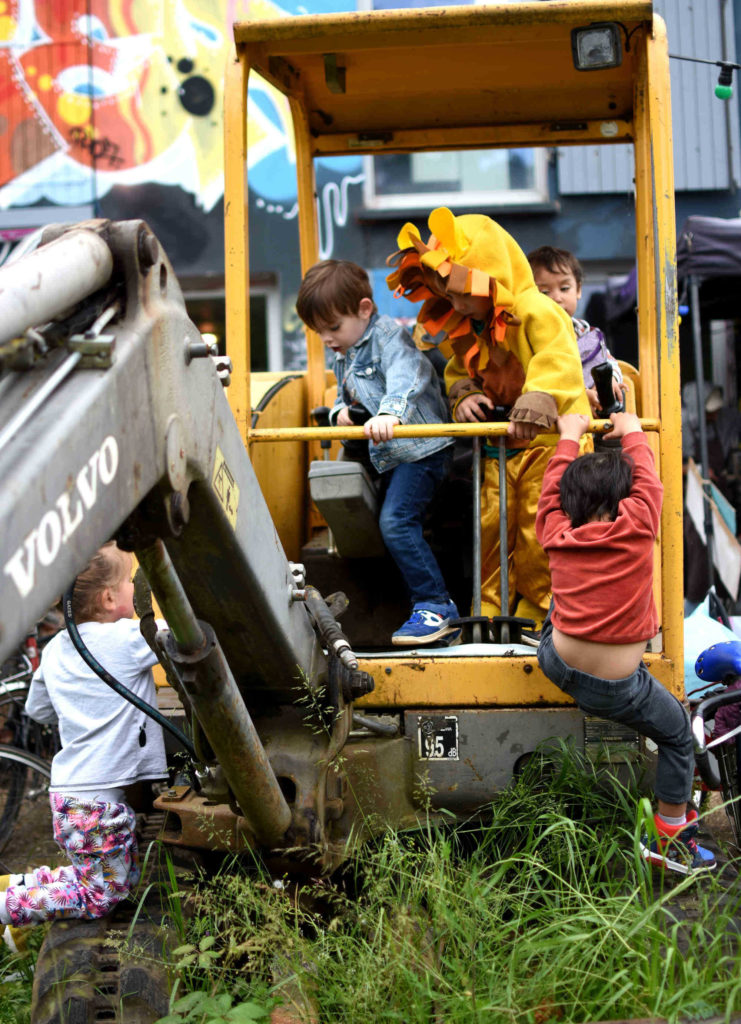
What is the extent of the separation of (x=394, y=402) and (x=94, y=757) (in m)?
1.42

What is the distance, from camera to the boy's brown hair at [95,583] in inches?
127

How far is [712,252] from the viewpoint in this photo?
7.70m

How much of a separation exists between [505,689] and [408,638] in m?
0.36

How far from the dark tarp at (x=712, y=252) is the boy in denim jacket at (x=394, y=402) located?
439 cm

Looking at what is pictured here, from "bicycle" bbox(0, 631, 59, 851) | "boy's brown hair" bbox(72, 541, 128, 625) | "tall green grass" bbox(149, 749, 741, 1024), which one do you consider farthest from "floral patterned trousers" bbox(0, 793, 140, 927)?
"bicycle" bbox(0, 631, 59, 851)

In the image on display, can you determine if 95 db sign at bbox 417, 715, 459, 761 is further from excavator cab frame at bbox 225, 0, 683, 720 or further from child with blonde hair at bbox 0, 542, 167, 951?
child with blonde hair at bbox 0, 542, 167, 951

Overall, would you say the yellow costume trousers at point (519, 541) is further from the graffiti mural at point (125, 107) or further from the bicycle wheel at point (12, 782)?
the graffiti mural at point (125, 107)

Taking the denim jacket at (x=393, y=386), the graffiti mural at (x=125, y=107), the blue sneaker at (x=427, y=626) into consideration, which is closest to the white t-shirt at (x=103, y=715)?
the blue sneaker at (x=427, y=626)

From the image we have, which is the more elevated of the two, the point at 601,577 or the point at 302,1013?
the point at 601,577

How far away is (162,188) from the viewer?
10406 millimetres

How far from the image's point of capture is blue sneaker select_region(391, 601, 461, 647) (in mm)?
3428

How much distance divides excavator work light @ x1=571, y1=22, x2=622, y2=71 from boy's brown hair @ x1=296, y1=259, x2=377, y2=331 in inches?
37.7

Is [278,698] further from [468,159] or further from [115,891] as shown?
[468,159]

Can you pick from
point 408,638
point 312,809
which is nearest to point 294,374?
point 408,638
